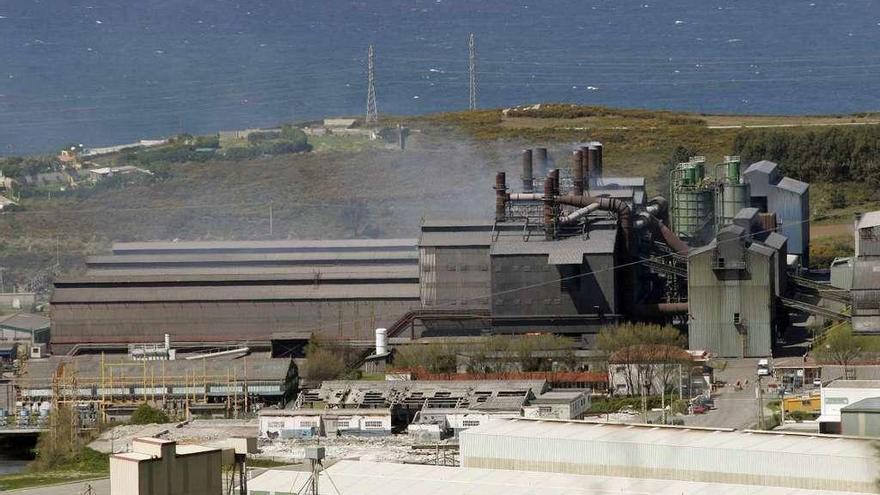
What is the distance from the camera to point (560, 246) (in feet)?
249

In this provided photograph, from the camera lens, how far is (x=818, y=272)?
88375 millimetres

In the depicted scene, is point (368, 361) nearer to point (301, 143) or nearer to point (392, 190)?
point (392, 190)

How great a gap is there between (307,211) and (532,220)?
41.5 m

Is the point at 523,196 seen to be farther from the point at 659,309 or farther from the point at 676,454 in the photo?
the point at 676,454

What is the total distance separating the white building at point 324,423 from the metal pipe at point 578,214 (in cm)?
1309

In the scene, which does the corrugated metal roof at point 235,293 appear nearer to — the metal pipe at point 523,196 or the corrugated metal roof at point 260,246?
the metal pipe at point 523,196

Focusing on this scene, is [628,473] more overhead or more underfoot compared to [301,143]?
more underfoot

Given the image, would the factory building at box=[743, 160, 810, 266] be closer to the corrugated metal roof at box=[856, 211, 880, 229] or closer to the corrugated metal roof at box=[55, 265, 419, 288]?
the corrugated metal roof at box=[856, 211, 880, 229]

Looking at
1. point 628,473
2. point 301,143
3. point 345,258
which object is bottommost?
point 628,473

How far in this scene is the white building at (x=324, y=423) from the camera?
217ft

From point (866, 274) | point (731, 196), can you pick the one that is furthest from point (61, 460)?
point (731, 196)

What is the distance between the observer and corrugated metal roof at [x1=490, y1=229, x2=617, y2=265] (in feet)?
246

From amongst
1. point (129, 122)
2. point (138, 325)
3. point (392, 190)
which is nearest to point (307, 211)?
point (392, 190)

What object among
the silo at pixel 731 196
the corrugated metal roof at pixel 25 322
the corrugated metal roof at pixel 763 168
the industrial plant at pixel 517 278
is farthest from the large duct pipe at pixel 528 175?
the corrugated metal roof at pixel 25 322
